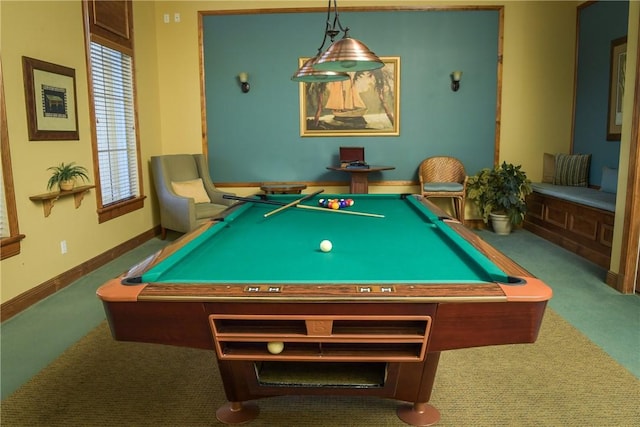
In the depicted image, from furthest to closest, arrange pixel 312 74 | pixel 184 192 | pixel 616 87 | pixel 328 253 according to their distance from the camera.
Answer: pixel 184 192 → pixel 616 87 → pixel 312 74 → pixel 328 253

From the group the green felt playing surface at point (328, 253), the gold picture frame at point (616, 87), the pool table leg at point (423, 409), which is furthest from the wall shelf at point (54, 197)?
the gold picture frame at point (616, 87)

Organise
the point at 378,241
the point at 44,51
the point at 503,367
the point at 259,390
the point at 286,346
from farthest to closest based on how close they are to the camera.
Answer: the point at 44,51 → the point at 503,367 → the point at 378,241 → the point at 259,390 → the point at 286,346

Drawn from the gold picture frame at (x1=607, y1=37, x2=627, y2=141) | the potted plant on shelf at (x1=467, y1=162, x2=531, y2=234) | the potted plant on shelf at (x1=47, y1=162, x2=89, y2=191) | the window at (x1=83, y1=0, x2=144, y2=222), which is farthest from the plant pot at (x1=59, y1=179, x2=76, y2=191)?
the gold picture frame at (x1=607, y1=37, x2=627, y2=141)

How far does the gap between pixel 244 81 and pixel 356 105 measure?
4.60 ft

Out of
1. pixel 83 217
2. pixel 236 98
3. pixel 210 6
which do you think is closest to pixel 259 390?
pixel 83 217

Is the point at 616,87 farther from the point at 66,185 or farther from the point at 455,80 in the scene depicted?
the point at 66,185

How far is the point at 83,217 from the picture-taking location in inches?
174

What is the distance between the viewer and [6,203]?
3.41 m

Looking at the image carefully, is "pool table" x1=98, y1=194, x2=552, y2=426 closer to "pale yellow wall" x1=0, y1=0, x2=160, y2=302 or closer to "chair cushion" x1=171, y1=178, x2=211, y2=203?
"pale yellow wall" x1=0, y1=0, x2=160, y2=302

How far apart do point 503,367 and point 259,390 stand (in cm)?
137

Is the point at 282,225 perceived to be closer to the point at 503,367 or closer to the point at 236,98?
the point at 503,367

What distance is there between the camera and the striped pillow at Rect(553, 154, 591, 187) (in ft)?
18.9

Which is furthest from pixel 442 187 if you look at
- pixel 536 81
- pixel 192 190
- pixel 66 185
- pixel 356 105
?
pixel 66 185

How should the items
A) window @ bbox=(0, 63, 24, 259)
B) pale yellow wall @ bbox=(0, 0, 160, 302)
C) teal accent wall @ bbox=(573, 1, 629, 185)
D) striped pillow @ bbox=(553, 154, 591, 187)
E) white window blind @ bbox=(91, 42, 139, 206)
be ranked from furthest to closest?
1. striped pillow @ bbox=(553, 154, 591, 187)
2. teal accent wall @ bbox=(573, 1, 629, 185)
3. white window blind @ bbox=(91, 42, 139, 206)
4. pale yellow wall @ bbox=(0, 0, 160, 302)
5. window @ bbox=(0, 63, 24, 259)
